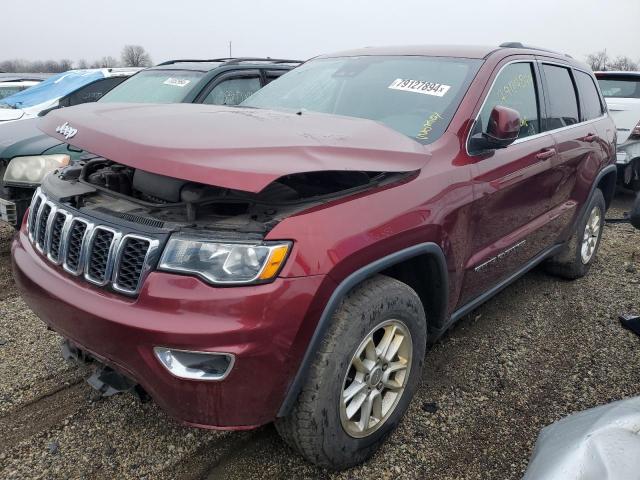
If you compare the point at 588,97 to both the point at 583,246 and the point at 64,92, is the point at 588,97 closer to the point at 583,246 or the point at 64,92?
the point at 583,246

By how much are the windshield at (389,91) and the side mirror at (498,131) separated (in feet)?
0.64

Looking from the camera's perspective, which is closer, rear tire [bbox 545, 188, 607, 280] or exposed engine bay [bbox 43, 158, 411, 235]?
exposed engine bay [bbox 43, 158, 411, 235]

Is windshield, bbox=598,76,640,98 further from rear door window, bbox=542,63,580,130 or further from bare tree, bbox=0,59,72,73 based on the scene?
bare tree, bbox=0,59,72,73

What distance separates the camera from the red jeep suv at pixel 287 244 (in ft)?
6.03

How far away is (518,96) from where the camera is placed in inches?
129

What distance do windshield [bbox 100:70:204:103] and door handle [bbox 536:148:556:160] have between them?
10.7ft

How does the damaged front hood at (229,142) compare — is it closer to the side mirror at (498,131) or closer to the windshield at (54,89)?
the side mirror at (498,131)

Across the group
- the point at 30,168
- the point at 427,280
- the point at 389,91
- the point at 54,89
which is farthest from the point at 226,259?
the point at 54,89

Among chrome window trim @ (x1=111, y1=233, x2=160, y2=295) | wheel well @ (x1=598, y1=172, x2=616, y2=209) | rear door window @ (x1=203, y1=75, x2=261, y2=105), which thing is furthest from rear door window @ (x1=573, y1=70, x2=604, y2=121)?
chrome window trim @ (x1=111, y1=233, x2=160, y2=295)

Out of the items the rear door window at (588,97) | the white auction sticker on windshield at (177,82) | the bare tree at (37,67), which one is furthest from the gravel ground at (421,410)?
the bare tree at (37,67)

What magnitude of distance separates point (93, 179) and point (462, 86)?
197 cm

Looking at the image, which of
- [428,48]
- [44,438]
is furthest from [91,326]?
[428,48]

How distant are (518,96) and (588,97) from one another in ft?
4.67

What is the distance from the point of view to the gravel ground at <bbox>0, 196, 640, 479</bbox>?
235cm
